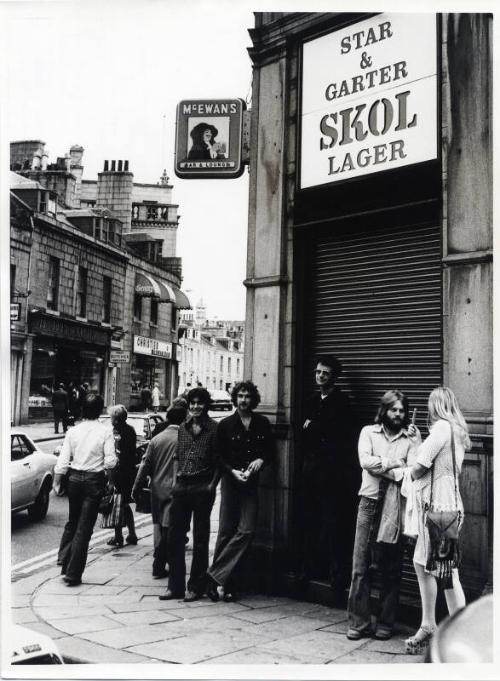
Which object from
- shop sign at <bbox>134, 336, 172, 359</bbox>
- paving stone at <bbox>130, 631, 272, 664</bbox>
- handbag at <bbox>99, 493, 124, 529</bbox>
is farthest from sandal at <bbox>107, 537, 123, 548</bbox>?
shop sign at <bbox>134, 336, 172, 359</bbox>

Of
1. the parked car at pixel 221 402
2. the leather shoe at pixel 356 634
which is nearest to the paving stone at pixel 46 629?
the leather shoe at pixel 356 634

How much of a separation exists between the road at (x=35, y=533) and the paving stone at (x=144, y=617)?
2.75 meters

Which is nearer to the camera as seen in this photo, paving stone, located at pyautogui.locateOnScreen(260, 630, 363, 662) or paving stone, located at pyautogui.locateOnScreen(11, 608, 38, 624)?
paving stone, located at pyautogui.locateOnScreen(260, 630, 363, 662)

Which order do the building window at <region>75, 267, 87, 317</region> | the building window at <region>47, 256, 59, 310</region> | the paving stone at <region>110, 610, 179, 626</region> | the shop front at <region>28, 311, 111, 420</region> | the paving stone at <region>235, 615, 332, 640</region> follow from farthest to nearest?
the building window at <region>75, 267, 87, 317</region>, the building window at <region>47, 256, 59, 310</region>, the shop front at <region>28, 311, 111, 420</region>, the paving stone at <region>110, 610, 179, 626</region>, the paving stone at <region>235, 615, 332, 640</region>

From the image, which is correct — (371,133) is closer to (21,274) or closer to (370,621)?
(370,621)

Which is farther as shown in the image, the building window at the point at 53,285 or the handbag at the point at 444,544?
the building window at the point at 53,285

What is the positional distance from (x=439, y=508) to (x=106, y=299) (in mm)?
29793

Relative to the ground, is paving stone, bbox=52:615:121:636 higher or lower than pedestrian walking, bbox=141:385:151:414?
lower

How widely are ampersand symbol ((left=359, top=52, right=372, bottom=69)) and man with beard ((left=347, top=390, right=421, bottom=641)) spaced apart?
122 inches

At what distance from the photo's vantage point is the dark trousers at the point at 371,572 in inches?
216

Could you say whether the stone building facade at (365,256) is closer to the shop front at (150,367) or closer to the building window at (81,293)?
the building window at (81,293)

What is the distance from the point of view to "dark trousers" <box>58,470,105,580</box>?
7.14m

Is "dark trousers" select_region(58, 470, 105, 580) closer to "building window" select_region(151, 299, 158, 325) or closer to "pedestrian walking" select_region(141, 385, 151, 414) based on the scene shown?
"pedestrian walking" select_region(141, 385, 151, 414)

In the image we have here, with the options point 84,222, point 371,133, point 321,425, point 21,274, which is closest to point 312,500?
point 321,425
